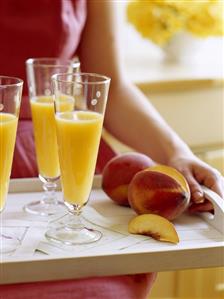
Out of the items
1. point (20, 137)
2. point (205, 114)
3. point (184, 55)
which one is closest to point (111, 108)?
point (20, 137)

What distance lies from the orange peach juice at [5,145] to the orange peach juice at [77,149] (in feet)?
0.23

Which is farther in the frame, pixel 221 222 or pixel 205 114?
pixel 205 114

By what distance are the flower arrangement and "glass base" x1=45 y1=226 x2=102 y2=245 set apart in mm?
1357

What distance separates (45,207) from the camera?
1238 mm

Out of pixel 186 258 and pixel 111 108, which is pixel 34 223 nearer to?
pixel 186 258

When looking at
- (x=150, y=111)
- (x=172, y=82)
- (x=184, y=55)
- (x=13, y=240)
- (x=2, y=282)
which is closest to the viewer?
(x=2, y=282)

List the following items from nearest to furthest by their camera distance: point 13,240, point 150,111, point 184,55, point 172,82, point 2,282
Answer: point 2,282, point 13,240, point 150,111, point 172,82, point 184,55

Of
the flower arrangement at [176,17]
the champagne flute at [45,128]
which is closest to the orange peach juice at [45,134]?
the champagne flute at [45,128]

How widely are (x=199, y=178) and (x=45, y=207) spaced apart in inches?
10.9

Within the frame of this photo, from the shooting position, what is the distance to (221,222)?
116 cm

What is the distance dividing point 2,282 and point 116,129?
0.67 metres

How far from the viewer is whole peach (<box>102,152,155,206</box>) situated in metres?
1.23

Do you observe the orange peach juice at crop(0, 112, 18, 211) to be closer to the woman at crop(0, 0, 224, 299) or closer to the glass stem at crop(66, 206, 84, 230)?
the glass stem at crop(66, 206, 84, 230)

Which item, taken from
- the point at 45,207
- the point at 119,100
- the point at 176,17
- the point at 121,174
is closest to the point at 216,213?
the point at 121,174
